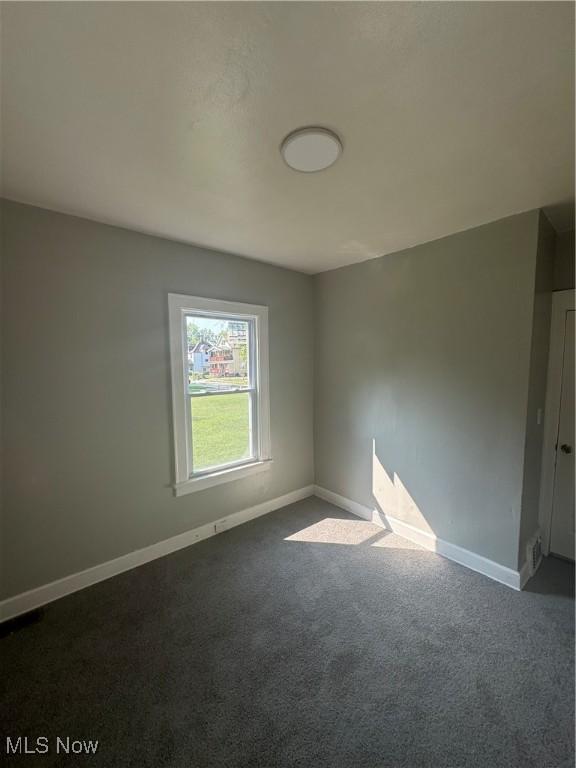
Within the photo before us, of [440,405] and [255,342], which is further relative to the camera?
[255,342]

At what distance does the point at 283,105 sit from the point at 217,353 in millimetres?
1987

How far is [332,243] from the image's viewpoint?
2.54 meters

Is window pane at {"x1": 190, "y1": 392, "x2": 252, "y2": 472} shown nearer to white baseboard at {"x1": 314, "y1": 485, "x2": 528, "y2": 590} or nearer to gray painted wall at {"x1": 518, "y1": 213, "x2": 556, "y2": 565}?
white baseboard at {"x1": 314, "y1": 485, "x2": 528, "y2": 590}

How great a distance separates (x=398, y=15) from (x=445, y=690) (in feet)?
8.68

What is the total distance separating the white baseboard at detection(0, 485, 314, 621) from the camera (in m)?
1.97

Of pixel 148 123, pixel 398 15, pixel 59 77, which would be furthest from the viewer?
pixel 148 123

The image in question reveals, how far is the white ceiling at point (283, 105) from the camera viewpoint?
2.88 ft

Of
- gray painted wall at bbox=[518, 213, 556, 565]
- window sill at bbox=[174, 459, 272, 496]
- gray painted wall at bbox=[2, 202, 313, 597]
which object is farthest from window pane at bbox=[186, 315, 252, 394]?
gray painted wall at bbox=[518, 213, 556, 565]

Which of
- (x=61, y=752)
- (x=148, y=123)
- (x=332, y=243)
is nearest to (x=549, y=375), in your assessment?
(x=332, y=243)

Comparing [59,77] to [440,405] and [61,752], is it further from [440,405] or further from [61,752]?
[440,405]

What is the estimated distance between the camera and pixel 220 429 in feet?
9.65

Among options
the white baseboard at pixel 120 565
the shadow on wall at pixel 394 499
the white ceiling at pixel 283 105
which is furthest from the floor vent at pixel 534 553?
the white ceiling at pixel 283 105

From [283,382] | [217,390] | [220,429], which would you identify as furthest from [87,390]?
[283,382]

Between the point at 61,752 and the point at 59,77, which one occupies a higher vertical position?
the point at 59,77
